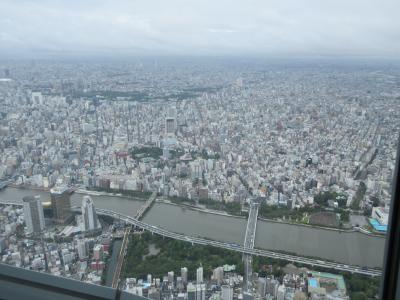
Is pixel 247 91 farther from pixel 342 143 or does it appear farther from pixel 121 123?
pixel 121 123

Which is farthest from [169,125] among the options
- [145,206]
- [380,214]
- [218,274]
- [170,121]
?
[380,214]

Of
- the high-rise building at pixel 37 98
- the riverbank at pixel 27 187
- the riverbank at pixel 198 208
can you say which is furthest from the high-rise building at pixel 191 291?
the high-rise building at pixel 37 98

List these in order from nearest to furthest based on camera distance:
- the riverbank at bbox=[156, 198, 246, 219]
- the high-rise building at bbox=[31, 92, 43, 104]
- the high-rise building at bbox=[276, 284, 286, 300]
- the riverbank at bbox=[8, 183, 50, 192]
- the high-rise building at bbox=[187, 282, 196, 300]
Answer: the high-rise building at bbox=[276, 284, 286, 300], the high-rise building at bbox=[187, 282, 196, 300], the riverbank at bbox=[156, 198, 246, 219], the riverbank at bbox=[8, 183, 50, 192], the high-rise building at bbox=[31, 92, 43, 104]

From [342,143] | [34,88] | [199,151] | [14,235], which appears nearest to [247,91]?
[199,151]

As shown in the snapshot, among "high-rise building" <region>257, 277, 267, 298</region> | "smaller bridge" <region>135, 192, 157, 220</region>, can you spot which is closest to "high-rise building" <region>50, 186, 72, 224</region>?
"smaller bridge" <region>135, 192, 157, 220</region>

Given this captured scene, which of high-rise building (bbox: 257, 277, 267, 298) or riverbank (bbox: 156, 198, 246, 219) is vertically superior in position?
riverbank (bbox: 156, 198, 246, 219)

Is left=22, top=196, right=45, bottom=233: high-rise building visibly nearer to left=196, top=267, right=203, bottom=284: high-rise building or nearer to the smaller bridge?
the smaller bridge
